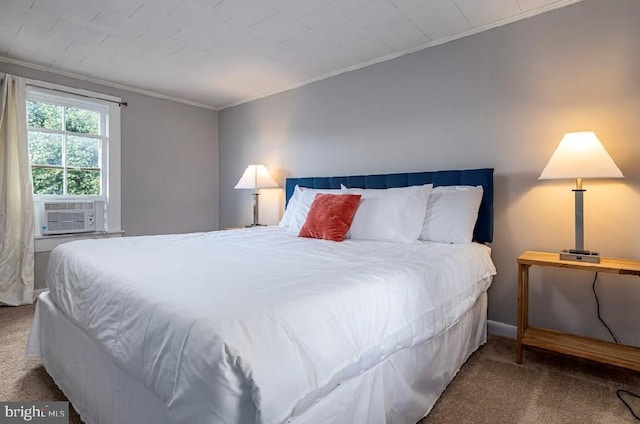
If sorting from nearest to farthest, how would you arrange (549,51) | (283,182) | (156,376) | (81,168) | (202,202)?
1. (156,376)
2. (549,51)
3. (81,168)
4. (283,182)
5. (202,202)

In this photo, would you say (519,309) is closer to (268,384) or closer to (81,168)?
(268,384)

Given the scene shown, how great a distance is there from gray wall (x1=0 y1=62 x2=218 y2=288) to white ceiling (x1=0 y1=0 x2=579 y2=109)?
576 millimetres

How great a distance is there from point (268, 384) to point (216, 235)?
2.03m

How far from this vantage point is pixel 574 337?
6.72 feet

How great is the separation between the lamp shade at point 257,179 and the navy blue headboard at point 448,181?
87 cm

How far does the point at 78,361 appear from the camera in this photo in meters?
1.53

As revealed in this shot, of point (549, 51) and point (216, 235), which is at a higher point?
point (549, 51)

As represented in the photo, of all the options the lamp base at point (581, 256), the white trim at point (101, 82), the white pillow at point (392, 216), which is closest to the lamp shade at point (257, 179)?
the white trim at point (101, 82)

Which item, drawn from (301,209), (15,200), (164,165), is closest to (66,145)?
(15,200)

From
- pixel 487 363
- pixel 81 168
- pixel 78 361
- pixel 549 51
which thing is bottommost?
pixel 487 363

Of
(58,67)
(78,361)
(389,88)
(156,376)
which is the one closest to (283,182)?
(389,88)

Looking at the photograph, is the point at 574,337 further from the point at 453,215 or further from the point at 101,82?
the point at 101,82

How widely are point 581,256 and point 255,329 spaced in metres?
1.99

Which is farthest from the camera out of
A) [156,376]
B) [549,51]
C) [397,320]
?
[549,51]
